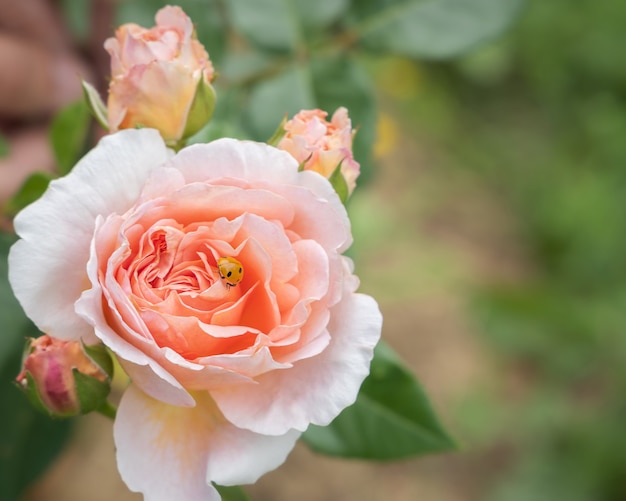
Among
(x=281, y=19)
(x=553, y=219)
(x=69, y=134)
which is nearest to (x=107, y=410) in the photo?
(x=69, y=134)

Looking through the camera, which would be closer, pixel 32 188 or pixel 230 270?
pixel 230 270

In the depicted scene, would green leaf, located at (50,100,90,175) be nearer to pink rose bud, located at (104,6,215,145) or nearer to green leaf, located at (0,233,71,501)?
green leaf, located at (0,233,71,501)

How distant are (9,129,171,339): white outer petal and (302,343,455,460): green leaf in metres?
0.28

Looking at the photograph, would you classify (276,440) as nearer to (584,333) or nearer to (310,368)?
(310,368)

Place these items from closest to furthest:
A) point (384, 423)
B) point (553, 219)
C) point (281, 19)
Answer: point (384, 423), point (281, 19), point (553, 219)

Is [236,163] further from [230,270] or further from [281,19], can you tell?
[281,19]

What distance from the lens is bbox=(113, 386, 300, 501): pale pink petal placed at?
0.43 meters

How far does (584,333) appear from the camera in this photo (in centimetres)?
182

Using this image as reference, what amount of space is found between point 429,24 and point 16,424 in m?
0.62

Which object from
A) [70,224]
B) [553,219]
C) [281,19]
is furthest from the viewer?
[553,219]

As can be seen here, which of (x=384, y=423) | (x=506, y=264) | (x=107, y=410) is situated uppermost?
(x=107, y=410)

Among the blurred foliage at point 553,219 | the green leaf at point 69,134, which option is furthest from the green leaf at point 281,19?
the blurred foliage at point 553,219

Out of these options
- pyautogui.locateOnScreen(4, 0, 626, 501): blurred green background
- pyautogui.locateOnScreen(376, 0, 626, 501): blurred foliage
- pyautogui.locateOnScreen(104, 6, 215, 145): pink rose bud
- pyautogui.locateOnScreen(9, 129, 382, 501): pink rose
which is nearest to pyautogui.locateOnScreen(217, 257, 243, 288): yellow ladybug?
pyautogui.locateOnScreen(9, 129, 382, 501): pink rose

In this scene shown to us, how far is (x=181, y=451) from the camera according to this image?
1.47 ft
